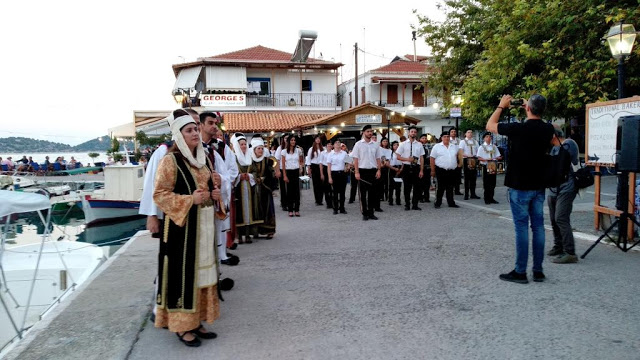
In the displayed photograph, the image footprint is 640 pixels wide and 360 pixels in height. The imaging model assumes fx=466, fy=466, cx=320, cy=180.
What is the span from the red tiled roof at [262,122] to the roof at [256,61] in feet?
17.1

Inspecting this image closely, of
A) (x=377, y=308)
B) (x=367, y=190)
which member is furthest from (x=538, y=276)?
(x=367, y=190)

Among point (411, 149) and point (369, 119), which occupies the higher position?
point (369, 119)

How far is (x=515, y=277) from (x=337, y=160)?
6474 millimetres

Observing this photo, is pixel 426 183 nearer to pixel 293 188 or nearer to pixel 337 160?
pixel 337 160

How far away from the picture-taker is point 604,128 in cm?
741

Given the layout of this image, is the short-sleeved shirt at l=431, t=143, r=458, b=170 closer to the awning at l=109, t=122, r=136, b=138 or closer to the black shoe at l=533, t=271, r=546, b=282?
the black shoe at l=533, t=271, r=546, b=282

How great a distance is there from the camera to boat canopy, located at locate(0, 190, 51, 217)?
468 cm

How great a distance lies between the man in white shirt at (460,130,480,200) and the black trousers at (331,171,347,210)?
12.4 ft

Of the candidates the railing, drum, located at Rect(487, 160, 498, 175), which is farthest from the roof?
drum, located at Rect(487, 160, 498, 175)

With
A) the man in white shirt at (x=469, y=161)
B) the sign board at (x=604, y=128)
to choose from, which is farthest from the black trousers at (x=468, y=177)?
the sign board at (x=604, y=128)

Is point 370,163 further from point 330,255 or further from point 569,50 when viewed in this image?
point 569,50

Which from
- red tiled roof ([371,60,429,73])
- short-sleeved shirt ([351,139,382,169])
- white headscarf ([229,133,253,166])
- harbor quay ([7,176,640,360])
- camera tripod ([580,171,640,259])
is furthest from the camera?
red tiled roof ([371,60,429,73])

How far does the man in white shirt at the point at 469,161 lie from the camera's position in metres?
12.8

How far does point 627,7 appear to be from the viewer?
1196 centimetres
